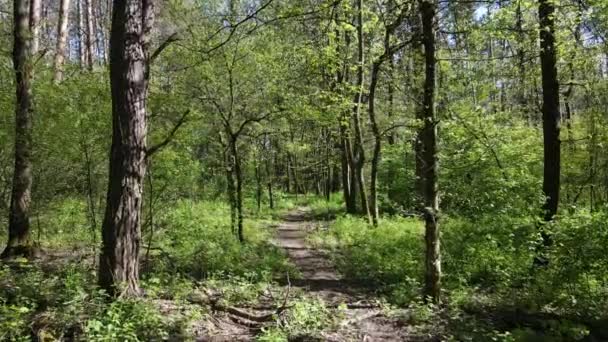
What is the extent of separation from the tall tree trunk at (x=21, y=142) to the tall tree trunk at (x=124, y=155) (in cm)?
478

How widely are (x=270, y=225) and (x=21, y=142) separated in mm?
11687

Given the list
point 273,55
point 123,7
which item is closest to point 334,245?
point 273,55

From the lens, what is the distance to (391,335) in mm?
6293

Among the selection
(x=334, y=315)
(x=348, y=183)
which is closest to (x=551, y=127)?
(x=334, y=315)

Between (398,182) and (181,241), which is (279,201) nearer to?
(398,182)

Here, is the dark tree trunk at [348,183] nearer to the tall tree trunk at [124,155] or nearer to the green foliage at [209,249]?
the green foliage at [209,249]

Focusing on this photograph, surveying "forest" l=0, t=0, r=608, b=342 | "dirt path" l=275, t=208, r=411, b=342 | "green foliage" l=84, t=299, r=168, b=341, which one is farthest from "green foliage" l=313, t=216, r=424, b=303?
"green foliage" l=84, t=299, r=168, b=341

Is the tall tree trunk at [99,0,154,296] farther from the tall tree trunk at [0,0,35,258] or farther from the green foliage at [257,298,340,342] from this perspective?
the tall tree trunk at [0,0,35,258]

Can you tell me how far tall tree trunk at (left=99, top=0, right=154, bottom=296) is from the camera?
5.80 m

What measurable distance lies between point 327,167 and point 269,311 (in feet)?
77.2

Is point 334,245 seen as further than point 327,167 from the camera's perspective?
No

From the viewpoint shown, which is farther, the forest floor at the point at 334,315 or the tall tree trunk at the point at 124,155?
the forest floor at the point at 334,315

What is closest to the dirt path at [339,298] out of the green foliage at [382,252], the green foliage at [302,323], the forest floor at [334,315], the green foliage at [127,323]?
the forest floor at [334,315]

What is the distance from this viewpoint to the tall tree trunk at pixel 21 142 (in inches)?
375
